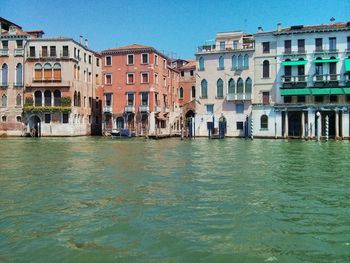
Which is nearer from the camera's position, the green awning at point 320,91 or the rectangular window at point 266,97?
the green awning at point 320,91

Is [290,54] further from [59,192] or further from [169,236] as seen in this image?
[169,236]

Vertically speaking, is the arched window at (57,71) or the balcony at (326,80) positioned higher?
the arched window at (57,71)

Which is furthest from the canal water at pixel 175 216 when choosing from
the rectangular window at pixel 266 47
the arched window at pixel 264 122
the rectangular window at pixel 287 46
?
the rectangular window at pixel 266 47

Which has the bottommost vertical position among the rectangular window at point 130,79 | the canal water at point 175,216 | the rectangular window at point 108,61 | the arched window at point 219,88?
the canal water at point 175,216

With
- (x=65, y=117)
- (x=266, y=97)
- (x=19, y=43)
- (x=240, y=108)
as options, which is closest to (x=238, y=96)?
(x=240, y=108)

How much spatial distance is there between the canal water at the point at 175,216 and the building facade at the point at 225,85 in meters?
26.5

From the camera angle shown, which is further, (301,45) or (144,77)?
(144,77)

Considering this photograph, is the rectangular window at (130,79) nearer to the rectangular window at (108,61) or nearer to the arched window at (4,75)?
the rectangular window at (108,61)

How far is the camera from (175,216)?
7910mm

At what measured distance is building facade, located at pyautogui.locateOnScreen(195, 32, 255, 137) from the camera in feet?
132

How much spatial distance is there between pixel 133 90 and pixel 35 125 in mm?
10048

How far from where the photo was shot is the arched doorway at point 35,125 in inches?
1710

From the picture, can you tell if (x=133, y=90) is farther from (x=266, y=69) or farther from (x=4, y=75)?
(x=266, y=69)

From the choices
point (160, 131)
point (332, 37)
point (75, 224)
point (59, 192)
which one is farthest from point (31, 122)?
point (75, 224)
